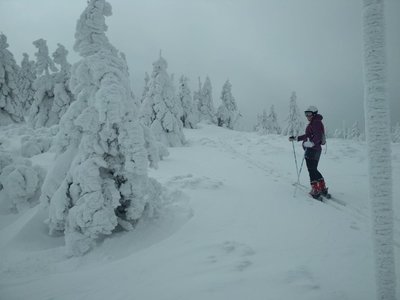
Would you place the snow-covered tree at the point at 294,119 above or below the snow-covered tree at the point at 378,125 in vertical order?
above

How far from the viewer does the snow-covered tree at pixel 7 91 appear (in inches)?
1358

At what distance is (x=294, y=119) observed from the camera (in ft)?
176

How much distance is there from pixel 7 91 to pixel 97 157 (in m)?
36.7

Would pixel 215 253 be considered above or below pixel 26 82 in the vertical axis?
below

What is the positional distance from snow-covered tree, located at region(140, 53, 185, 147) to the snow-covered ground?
17.1 meters

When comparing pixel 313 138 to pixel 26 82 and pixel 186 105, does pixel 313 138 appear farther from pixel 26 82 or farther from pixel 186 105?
pixel 26 82

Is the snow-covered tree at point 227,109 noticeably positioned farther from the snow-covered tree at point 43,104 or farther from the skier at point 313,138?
the skier at point 313,138

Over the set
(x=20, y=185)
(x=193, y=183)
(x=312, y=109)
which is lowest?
(x=193, y=183)

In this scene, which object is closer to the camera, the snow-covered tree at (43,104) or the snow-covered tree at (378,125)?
the snow-covered tree at (378,125)

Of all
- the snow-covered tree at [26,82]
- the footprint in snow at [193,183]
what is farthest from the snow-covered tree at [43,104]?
the footprint in snow at [193,183]

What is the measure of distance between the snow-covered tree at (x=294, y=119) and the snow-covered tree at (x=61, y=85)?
1548 inches

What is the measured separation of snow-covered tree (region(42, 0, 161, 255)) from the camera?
5.66 m

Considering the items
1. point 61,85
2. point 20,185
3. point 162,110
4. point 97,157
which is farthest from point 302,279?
point 61,85

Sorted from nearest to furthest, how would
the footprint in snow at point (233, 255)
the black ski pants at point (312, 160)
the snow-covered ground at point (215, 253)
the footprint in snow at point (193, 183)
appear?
the snow-covered ground at point (215, 253) → the footprint in snow at point (233, 255) → the black ski pants at point (312, 160) → the footprint in snow at point (193, 183)
